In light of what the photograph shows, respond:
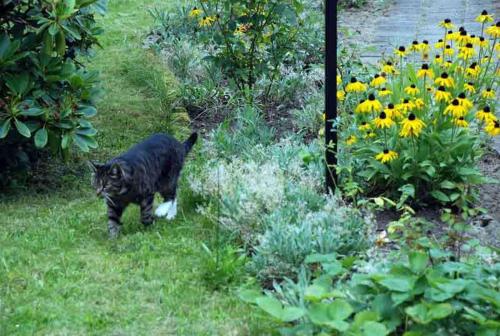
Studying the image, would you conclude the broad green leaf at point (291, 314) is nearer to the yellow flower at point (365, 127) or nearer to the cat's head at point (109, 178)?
the cat's head at point (109, 178)

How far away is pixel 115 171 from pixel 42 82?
4.20ft

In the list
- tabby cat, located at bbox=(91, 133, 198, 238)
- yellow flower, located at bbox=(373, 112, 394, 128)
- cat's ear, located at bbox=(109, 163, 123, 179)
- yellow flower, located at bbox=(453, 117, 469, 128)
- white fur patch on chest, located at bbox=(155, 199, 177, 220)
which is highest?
yellow flower, located at bbox=(373, 112, 394, 128)

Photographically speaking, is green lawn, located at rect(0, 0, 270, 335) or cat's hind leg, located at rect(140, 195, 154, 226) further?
cat's hind leg, located at rect(140, 195, 154, 226)

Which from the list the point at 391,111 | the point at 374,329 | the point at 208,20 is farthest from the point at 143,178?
the point at 208,20

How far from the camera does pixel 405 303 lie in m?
4.04

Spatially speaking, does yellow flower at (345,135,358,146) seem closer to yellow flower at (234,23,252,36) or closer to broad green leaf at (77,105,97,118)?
broad green leaf at (77,105,97,118)

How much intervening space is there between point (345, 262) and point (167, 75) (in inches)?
197

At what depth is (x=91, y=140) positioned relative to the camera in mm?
6336

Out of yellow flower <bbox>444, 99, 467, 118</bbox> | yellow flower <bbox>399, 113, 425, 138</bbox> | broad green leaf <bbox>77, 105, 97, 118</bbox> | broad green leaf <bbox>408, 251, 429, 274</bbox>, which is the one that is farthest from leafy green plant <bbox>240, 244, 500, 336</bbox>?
broad green leaf <bbox>77, 105, 97, 118</bbox>

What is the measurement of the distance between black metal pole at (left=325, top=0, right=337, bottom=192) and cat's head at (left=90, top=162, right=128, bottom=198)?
4.53ft

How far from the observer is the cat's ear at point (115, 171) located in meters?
5.50

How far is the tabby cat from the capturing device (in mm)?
5559

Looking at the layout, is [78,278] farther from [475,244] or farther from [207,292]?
[475,244]

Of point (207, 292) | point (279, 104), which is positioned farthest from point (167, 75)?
point (207, 292)
